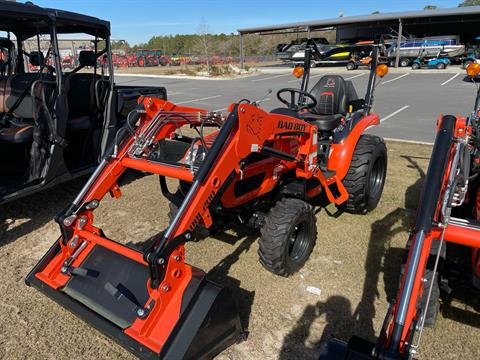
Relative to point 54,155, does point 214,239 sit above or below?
below

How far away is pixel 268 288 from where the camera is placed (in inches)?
133

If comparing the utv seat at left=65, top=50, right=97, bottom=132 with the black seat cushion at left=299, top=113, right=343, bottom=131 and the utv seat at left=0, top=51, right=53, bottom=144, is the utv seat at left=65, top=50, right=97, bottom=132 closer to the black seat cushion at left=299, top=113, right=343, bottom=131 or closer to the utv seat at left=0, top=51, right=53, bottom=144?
the utv seat at left=0, top=51, right=53, bottom=144

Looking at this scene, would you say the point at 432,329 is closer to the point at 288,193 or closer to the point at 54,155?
the point at 288,193

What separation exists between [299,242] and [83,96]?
4053 mm

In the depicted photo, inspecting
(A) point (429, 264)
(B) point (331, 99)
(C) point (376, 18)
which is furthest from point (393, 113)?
(C) point (376, 18)

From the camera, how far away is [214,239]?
4.21 meters

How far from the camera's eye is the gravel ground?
277cm

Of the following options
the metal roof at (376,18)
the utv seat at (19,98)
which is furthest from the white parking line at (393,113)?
the metal roof at (376,18)

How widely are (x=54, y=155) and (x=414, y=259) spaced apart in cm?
434

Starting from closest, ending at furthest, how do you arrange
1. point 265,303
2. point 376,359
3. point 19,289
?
1. point 376,359
2. point 265,303
3. point 19,289

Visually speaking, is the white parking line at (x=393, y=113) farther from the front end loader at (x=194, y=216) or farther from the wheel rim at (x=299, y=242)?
the wheel rim at (x=299, y=242)

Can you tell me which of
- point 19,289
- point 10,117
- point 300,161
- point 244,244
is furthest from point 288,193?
point 10,117

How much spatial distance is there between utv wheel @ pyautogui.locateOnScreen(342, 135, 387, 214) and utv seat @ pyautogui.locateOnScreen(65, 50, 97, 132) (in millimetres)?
3817

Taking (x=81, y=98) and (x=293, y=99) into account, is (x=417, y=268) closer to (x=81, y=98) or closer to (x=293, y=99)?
(x=293, y=99)
